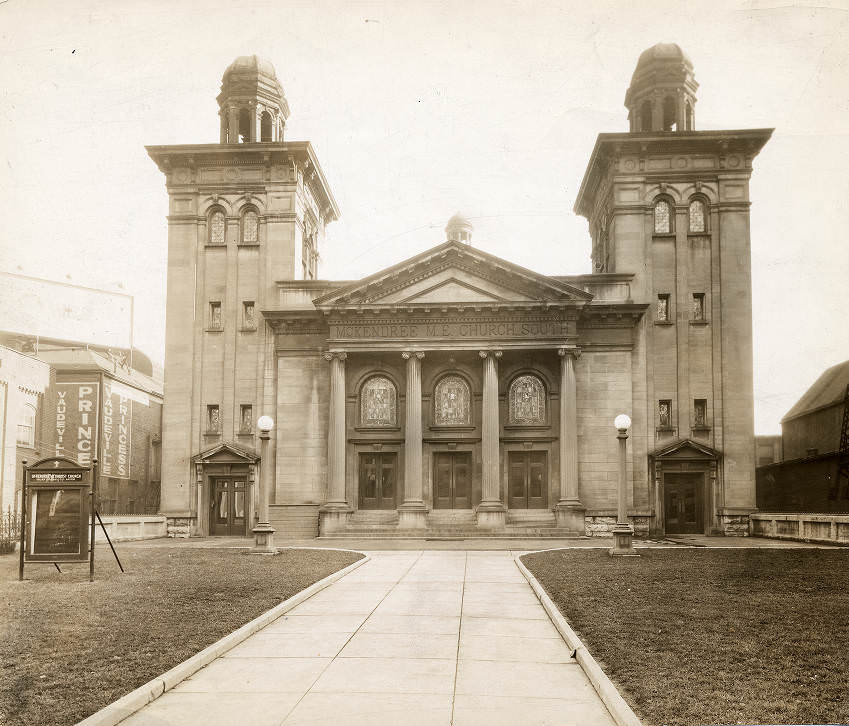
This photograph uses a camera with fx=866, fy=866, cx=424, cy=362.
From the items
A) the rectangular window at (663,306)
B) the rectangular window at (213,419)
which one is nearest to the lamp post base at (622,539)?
the rectangular window at (663,306)

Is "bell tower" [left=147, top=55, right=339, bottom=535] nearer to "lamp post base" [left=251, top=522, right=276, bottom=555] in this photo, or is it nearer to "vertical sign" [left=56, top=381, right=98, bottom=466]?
"lamp post base" [left=251, top=522, right=276, bottom=555]

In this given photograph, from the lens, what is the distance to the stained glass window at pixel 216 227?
44094 millimetres

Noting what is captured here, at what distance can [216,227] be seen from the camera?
4422cm

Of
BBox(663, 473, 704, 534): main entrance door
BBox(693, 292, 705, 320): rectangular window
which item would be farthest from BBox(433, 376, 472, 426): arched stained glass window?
BBox(693, 292, 705, 320): rectangular window

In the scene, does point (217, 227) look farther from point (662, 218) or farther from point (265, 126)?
point (662, 218)

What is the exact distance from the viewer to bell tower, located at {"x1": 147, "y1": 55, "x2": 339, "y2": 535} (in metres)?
41.9

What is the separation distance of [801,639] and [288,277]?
34049 millimetres

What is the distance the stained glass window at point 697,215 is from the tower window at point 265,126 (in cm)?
2215

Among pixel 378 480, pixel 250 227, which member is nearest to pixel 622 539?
pixel 378 480

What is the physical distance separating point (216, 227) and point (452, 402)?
49.3ft

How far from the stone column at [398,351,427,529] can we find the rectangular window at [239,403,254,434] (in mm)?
7649

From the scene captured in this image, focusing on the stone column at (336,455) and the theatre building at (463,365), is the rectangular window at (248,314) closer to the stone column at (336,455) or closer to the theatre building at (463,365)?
the theatre building at (463,365)

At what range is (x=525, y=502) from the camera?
41469 millimetres

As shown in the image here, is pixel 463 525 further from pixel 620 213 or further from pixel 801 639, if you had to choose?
pixel 801 639
